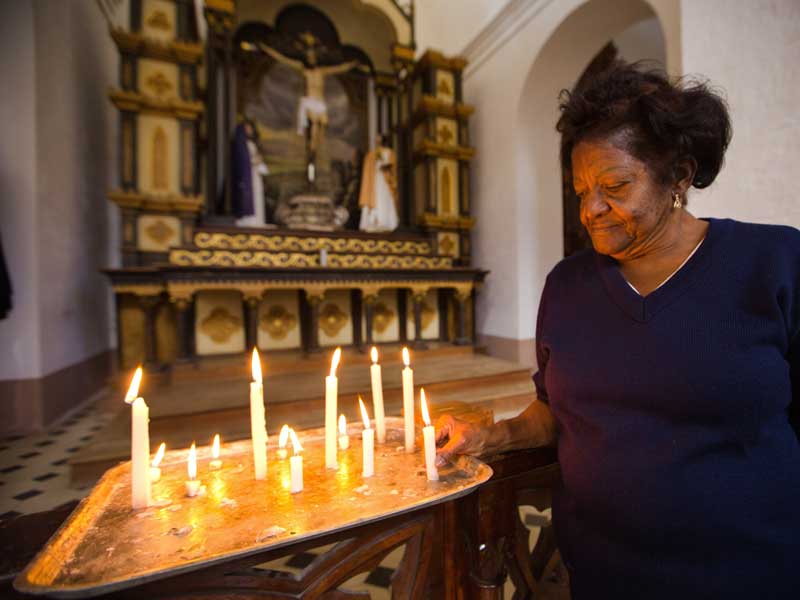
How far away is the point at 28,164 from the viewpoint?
13.4 feet

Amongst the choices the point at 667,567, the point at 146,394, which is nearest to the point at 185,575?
the point at 667,567

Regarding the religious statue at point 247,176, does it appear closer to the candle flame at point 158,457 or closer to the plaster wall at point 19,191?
the plaster wall at point 19,191

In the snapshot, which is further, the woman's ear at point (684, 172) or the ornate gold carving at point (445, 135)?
the ornate gold carving at point (445, 135)

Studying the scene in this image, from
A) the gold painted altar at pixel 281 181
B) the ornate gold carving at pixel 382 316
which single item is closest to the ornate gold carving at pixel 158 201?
the gold painted altar at pixel 281 181

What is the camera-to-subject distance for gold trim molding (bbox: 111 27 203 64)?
4941 mm

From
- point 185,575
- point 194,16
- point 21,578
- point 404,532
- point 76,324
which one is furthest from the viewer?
point 194,16

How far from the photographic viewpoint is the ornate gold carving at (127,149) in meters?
5.04

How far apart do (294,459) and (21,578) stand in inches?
17.0

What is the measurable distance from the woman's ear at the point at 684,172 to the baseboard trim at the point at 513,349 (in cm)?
503

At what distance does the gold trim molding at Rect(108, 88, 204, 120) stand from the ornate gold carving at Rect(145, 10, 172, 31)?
1.00 metres

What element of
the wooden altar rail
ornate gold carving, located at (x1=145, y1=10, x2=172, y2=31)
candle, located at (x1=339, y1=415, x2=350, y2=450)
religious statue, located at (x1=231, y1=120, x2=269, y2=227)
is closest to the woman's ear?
the wooden altar rail

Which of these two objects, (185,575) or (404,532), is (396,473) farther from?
(185,575)

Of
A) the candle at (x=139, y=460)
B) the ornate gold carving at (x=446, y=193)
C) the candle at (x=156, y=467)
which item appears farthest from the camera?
the ornate gold carving at (x=446, y=193)

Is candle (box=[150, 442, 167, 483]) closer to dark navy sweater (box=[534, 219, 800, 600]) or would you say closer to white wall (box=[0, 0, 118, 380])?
dark navy sweater (box=[534, 219, 800, 600])
